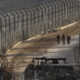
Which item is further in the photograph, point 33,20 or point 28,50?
point 33,20

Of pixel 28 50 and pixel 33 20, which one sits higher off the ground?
pixel 33 20

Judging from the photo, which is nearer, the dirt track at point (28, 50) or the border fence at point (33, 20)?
the dirt track at point (28, 50)

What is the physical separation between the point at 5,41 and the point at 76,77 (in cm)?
1478

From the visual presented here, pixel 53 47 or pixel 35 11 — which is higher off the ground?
pixel 35 11

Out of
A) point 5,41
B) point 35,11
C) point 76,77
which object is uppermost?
point 35,11

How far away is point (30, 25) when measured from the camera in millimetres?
38375

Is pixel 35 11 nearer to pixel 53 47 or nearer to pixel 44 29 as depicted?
pixel 44 29

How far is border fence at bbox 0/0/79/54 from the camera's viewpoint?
3297 centimetres

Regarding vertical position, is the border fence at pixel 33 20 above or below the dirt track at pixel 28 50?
above

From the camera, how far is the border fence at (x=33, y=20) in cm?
3297

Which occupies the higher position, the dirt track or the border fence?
the border fence

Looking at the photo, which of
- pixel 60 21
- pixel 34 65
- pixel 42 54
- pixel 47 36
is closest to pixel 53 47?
pixel 42 54

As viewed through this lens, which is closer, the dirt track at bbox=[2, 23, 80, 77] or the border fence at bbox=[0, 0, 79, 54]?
the dirt track at bbox=[2, 23, 80, 77]

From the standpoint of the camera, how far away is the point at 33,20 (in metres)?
39.0
